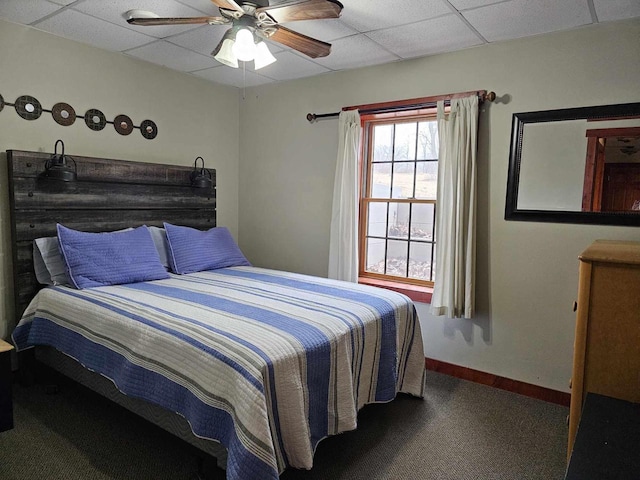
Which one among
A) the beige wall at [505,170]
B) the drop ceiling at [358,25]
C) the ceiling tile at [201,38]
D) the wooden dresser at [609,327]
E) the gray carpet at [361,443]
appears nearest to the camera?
the wooden dresser at [609,327]

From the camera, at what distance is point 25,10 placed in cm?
273

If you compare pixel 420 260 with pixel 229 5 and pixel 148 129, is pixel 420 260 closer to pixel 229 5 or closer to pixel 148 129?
pixel 229 5

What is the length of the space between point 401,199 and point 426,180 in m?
0.26

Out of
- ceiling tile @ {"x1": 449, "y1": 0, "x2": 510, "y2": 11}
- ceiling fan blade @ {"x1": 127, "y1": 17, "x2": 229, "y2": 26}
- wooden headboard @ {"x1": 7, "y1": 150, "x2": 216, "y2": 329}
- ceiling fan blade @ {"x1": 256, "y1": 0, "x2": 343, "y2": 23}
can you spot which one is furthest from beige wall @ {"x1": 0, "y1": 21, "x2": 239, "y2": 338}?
ceiling tile @ {"x1": 449, "y1": 0, "x2": 510, "y2": 11}

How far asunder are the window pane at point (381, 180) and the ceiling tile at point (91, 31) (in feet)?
6.74

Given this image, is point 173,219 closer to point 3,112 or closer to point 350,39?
point 3,112

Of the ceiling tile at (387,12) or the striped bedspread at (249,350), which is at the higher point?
the ceiling tile at (387,12)

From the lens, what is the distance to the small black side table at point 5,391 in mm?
2135

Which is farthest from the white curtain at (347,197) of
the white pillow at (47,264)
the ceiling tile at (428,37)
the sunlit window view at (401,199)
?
the white pillow at (47,264)

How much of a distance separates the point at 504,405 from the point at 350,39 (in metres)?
2.75

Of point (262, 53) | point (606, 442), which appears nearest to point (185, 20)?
point (262, 53)

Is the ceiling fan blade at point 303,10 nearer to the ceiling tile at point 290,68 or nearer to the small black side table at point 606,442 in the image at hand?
the ceiling tile at point 290,68

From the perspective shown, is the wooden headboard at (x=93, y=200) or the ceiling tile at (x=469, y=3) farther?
the wooden headboard at (x=93, y=200)

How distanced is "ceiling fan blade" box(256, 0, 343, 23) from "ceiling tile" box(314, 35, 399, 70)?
92 cm
